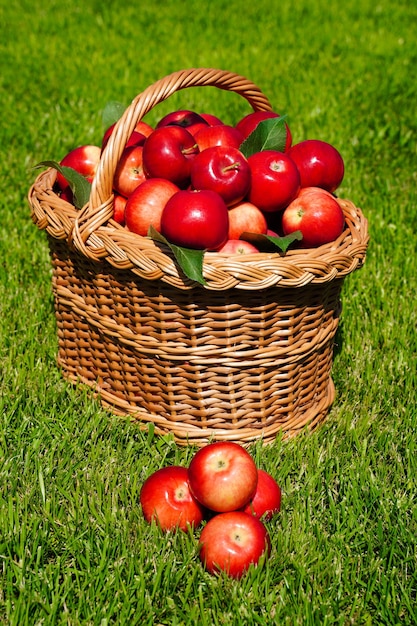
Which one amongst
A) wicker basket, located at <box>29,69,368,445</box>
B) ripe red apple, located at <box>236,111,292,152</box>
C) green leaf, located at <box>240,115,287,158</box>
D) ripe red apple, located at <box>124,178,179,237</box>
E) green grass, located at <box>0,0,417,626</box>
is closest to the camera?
green grass, located at <box>0,0,417,626</box>

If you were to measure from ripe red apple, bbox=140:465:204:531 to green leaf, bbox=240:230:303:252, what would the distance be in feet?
2.41

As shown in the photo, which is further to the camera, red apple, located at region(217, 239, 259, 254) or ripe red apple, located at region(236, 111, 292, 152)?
ripe red apple, located at region(236, 111, 292, 152)

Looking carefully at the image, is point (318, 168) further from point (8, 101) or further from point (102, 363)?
point (8, 101)

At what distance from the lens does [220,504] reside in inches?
78.5

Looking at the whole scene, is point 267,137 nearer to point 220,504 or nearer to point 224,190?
point 224,190

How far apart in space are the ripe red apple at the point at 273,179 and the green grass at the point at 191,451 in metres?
0.80

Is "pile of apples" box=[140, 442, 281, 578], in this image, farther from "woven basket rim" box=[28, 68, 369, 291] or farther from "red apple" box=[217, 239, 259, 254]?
"red apple" box=[217, 239, 259, 254]

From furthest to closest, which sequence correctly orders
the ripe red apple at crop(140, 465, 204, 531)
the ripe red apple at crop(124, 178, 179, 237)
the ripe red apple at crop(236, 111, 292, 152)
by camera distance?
the ripe red apple at crop(236, 111, 292, 152), the ripe red apple at crop(124, 178, 179, 237), the ripe red apple at crop(140, 465, 204, 531)

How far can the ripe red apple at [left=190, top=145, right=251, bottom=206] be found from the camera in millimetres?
2318

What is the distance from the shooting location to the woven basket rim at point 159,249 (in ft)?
6.97

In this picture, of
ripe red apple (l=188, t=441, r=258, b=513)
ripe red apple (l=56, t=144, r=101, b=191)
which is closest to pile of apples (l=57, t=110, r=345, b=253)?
ripe red apple (l=56, t=144, r=101, b=191)

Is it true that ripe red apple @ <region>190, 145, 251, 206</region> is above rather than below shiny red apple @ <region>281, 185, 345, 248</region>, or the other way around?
above

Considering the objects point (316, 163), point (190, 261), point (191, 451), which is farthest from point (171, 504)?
point (316, 163)

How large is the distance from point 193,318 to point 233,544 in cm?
68
